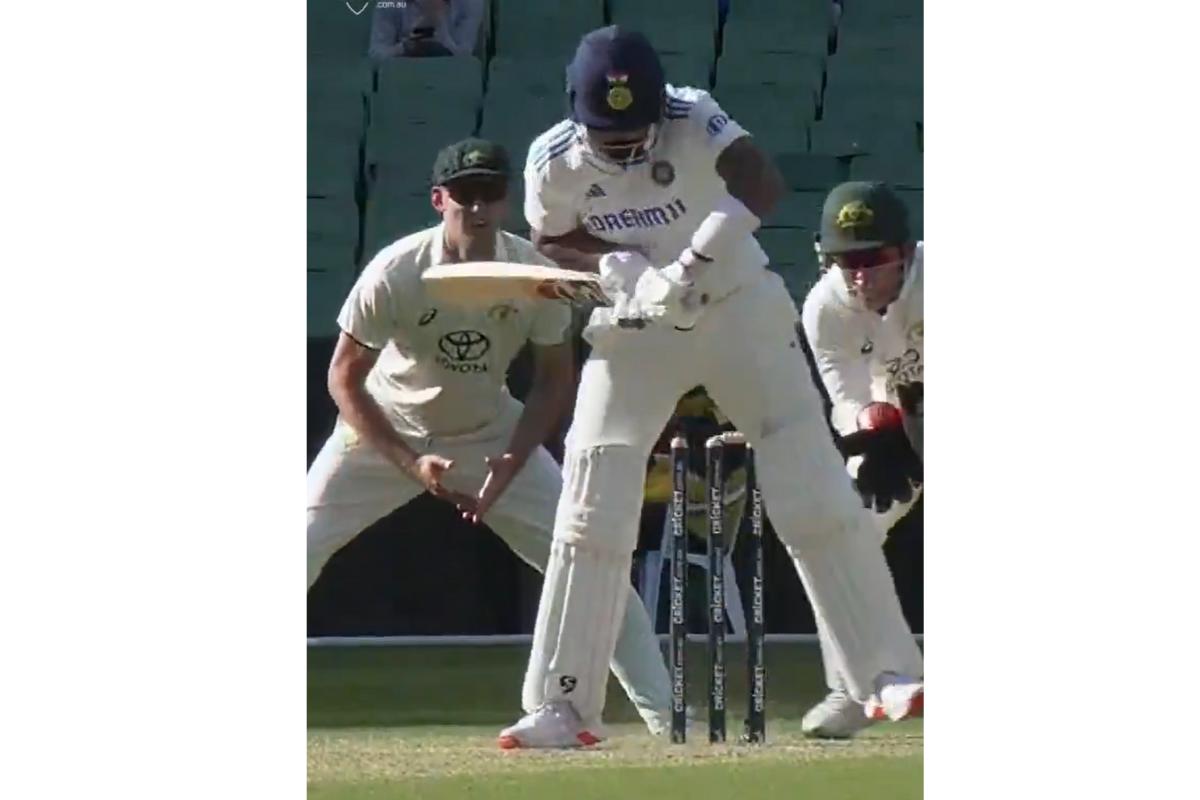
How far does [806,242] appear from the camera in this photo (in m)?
3.78

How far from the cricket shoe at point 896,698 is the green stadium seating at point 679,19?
1.15 metres

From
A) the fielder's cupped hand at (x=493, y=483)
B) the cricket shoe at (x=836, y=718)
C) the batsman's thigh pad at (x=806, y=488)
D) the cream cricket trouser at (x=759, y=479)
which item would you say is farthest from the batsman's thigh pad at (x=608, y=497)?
the cricket shoe at (x=836, y=718)

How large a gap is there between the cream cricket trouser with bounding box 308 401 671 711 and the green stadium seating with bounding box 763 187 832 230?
57 centimetres

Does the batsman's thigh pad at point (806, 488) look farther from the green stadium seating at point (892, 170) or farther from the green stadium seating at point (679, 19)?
the green stadium seating at point (679, 19)

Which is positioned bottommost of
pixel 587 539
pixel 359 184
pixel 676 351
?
pixel 587 539

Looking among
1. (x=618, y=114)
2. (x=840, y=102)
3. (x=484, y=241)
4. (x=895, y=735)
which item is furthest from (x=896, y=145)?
(x=895, y=735)

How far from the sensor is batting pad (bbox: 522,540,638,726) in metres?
3.74

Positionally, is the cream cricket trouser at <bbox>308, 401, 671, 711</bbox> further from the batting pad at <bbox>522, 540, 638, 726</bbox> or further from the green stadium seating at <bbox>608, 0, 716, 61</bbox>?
the green stadium seating at <bbox>608, 0, 716, 61</bbox>

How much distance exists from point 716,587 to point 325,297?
2.84 feet

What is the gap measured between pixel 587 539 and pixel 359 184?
749mm

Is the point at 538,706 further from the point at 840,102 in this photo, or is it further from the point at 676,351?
the point at 840,102

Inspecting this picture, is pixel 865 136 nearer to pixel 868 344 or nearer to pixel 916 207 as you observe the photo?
pixel 916 207

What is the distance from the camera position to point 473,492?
3.80 meters

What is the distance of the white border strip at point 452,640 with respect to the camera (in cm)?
377
